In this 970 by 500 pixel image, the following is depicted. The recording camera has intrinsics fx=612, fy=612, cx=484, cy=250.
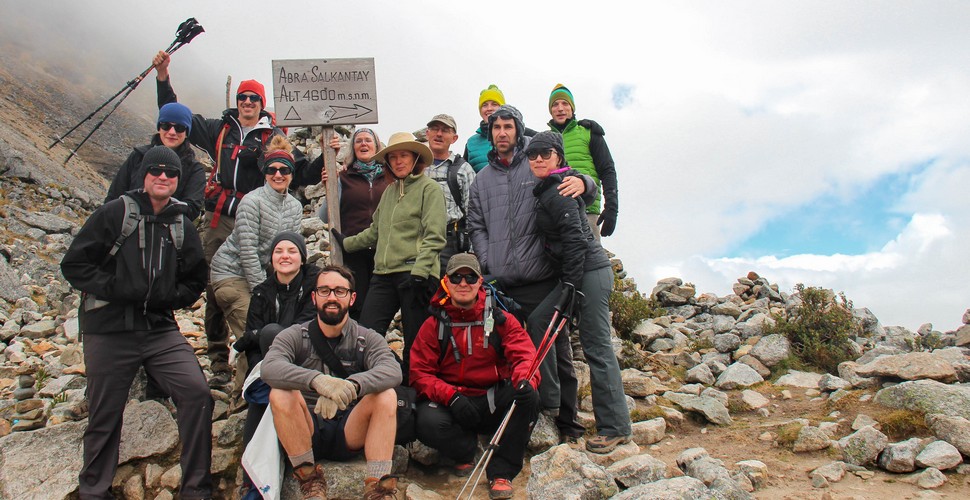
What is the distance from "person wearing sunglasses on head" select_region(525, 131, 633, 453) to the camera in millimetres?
5832

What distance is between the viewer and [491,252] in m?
6.14

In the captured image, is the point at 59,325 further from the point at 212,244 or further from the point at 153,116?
the point at 153,116

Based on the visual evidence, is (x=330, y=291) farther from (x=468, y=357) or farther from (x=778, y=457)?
(x=778, y=457)

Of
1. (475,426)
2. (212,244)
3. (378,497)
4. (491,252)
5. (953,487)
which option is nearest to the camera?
(378,497)

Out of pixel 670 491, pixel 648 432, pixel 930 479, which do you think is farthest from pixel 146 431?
pixel 930 479

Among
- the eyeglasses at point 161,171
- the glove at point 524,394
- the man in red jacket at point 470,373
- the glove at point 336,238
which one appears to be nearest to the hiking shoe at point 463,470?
the man in red jacket at point 470,373

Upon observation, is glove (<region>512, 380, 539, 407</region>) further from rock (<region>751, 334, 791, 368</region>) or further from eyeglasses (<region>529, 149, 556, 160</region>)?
rock (<region>751, 334, 791, 368</region>)

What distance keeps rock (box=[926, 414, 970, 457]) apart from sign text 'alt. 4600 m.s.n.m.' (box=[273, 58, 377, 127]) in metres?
6.47

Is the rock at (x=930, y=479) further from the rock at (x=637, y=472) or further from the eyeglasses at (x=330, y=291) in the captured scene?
the eyeglasses at (x=330, y=291)

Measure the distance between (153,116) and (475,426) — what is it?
2414 inches

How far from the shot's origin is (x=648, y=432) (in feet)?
21.7

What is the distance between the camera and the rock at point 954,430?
5.55 meters

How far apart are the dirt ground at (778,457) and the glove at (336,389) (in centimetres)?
143

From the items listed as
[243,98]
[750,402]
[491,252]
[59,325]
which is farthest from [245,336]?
[59,325]
